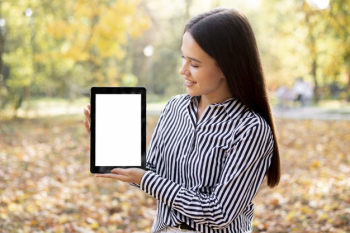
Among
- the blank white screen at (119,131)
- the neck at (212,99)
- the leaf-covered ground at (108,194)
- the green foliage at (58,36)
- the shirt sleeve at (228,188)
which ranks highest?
the green foliage at (58,36)

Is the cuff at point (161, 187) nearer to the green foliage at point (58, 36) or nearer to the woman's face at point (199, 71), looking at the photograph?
the woman's face at point (199, 71)

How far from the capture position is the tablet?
6.57 ft

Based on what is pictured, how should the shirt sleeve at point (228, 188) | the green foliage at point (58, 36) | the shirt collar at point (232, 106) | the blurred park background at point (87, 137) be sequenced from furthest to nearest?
the green foliage at point (58, 36), the blurred park background at point (87, 137), the shirt collar at point (232, 106), the shirt sleeve at point (228, 188)

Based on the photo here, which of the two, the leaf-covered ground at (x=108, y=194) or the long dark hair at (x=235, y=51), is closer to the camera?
the long dark hair at (x=235, y=51)

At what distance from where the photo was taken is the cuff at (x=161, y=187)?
1972mm

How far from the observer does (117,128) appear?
79.9 inches

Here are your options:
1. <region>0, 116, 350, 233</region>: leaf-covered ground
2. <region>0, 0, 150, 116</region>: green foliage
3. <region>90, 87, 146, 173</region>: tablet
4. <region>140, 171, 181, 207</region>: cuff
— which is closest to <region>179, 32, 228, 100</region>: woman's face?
<region>90, 87, 146, 173</region>: tablet

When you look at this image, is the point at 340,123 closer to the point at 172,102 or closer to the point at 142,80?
the point at 172,102

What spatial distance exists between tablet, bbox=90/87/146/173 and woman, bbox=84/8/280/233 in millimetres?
65

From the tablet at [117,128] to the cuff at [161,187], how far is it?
76 mm

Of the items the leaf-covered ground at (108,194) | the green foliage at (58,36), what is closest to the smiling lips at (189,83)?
the leaf-covered ground at (108,194)

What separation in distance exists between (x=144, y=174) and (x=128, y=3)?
11.8 m

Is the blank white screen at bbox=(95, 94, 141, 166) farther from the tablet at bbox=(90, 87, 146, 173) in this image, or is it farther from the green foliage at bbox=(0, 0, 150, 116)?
the green foliage at bbox=(0, 0, 150, 116)

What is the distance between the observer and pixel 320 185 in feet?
23.7
